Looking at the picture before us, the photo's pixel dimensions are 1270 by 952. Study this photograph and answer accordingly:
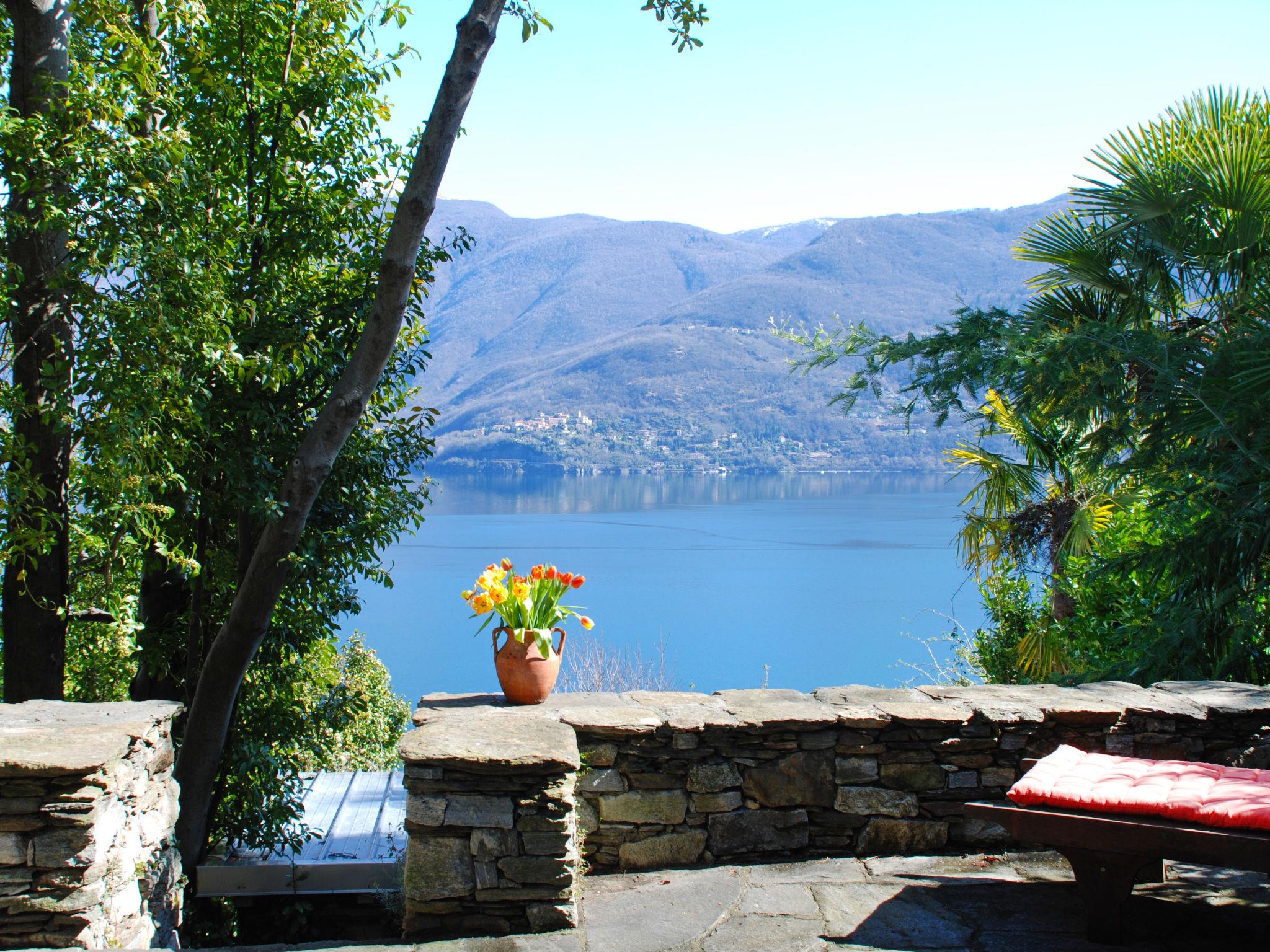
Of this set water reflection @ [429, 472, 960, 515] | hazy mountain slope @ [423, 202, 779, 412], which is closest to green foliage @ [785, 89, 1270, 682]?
water reflection @ [429, 472, 960, 515]

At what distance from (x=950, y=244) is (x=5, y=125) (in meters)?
128

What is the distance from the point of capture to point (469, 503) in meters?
79.8

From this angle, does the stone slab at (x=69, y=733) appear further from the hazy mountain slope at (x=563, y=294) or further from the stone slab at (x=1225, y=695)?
the hazy mountain slope at (x=563, y=294)

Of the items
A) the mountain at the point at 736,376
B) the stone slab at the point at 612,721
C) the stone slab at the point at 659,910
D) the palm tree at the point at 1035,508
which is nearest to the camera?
the stone slab at the point at 659,910

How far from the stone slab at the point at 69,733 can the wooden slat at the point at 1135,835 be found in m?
2.39

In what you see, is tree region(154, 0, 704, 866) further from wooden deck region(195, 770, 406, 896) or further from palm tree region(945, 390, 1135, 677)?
palm tree region(945, 390, 1135, 677)

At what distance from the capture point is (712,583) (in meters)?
44.2

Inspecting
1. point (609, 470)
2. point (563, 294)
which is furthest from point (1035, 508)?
point (563, 294)

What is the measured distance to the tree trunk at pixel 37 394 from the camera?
14.7 feet

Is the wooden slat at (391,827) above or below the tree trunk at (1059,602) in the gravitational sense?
below

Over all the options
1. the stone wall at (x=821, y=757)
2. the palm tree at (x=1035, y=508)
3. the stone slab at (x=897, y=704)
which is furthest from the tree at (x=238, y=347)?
the palm tree at (x=1035, y=508)

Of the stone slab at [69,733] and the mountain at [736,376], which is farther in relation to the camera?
the mountain at [736,376]

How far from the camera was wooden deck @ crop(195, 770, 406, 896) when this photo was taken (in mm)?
4227

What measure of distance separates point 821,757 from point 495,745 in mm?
1244
